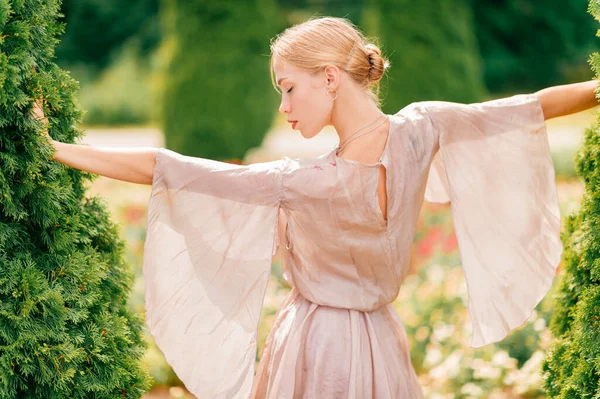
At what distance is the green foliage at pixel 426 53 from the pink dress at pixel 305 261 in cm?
828

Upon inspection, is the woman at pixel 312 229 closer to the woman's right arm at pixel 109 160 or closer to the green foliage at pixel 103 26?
the woman's right arm at pixel 109 160

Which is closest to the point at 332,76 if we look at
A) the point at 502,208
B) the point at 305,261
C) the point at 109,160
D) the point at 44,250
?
the point at 305,261

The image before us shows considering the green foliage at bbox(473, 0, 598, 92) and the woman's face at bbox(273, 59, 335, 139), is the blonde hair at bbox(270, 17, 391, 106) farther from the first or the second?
the green foliage at bbox(473, 0, 598, 92)

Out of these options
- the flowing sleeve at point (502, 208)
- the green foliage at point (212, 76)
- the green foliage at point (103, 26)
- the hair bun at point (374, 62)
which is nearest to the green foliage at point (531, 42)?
the green foliage at point (103, 26)

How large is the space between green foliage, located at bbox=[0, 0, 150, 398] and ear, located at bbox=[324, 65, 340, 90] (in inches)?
28.8

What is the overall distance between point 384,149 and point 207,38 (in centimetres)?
952

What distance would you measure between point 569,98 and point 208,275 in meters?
1.23

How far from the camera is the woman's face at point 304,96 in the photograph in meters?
2.19

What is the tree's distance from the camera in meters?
2.19

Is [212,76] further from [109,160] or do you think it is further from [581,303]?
[581,303]

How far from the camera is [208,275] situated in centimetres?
230

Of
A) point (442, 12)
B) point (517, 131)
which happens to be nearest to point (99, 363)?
point (517, 131)

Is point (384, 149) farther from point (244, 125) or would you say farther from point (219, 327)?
point (244, 125)

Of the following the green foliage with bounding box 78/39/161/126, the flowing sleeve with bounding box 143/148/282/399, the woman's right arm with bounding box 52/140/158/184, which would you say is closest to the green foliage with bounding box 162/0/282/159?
the green foliage with bounding box 78/39/161/126
